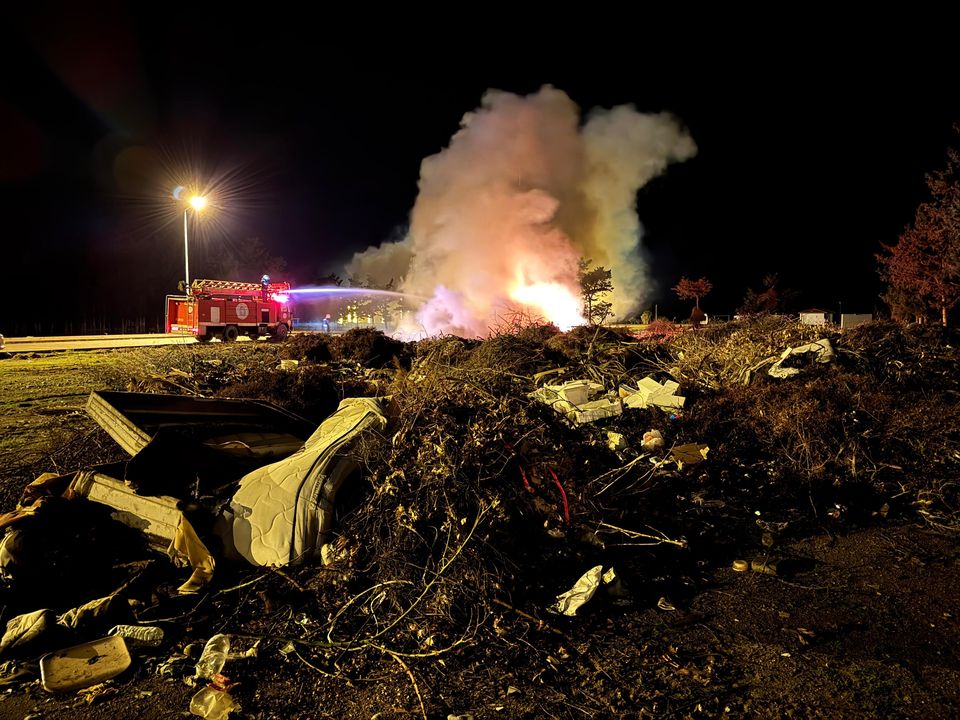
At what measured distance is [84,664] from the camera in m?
2.64

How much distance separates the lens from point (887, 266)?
61.2 feet

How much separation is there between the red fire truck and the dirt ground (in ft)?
58.8

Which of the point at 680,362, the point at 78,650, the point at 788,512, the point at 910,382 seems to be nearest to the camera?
the point at 78,650

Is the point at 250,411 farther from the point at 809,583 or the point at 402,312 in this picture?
the point at 402,312

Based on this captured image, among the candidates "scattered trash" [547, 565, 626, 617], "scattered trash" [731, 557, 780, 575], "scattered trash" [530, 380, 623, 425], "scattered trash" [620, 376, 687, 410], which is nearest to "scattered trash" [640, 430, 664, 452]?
"scattered trash" [530, 380, 623, 425]

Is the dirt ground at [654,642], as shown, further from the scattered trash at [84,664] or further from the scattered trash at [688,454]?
the scattered trash at [688,454]

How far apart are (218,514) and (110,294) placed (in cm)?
3919

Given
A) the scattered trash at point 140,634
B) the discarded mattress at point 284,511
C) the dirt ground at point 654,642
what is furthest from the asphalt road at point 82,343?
the scattered trash at point 140,634

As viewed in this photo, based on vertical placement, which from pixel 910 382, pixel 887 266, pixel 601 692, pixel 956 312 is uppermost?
pixel 887 266

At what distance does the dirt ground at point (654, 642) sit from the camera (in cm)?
241

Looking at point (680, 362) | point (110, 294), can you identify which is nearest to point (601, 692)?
point (680, 362)

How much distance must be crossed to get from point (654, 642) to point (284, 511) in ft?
7.21

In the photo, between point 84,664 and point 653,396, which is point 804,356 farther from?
point 84,664

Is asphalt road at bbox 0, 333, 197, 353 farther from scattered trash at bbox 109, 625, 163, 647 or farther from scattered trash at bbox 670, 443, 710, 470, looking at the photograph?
scattered trash at bbox 670, 443, 710, 470
